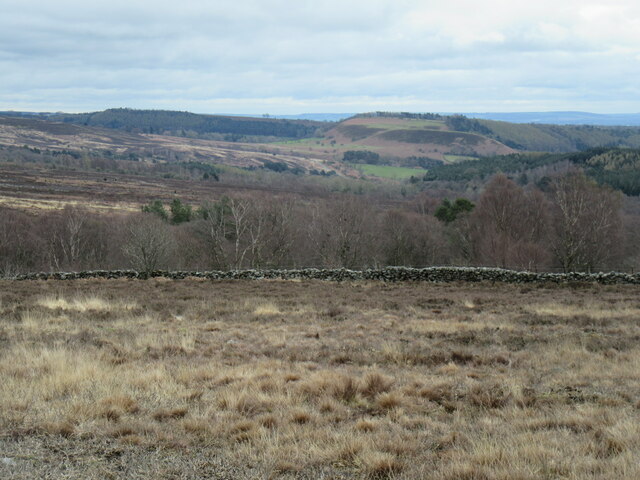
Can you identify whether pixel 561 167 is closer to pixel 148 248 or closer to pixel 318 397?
pixel 148 248

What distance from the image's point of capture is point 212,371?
8.48 m

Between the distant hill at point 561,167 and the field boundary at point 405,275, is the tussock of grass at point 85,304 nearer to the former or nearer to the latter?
the field boundary at point 405,275

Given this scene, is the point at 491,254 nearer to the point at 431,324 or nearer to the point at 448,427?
the point at 431,324

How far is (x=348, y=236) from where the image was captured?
52.5 meters

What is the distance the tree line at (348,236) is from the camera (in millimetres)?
46844

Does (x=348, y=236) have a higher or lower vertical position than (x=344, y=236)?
lower

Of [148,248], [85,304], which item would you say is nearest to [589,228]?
[148,248]

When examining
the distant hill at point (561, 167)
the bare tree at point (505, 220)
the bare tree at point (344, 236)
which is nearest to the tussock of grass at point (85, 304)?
the bare tree at point (344, 236)

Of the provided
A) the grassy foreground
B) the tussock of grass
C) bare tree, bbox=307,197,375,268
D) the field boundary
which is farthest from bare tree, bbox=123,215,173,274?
the grassy foreground

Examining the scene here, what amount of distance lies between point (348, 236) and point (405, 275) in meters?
25.4

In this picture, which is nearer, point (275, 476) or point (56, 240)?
point (275, 476)

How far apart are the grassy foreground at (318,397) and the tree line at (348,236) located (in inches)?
1303

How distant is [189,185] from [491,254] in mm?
99819

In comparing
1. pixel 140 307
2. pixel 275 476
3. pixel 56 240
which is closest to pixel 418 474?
pixel 275 476
